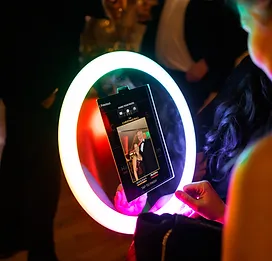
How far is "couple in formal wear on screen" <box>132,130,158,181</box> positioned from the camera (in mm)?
610

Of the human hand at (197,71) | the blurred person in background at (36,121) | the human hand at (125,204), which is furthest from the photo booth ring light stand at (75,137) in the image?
the human hand at (197,71)

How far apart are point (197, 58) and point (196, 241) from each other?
895mm

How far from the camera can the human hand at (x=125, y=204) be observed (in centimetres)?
61

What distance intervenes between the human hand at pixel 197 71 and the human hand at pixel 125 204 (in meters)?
0.70

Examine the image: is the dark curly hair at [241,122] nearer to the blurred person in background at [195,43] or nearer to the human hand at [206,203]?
the human hand at [206,203]

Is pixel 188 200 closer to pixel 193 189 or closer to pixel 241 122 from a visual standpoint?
pixel 193 189

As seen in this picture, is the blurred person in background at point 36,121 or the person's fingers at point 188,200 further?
the blurred person in background at point 36,121

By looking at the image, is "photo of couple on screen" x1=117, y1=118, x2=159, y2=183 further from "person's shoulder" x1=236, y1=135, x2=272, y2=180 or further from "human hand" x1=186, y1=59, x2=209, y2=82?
"human hand" x1=186, y1=59, x2=209, y2=82

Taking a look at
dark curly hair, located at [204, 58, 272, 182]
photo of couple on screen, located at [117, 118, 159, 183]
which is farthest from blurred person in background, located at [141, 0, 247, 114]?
photo of couple on screen, located at [117, 118, 159, 183]

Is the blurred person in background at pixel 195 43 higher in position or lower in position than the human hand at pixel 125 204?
higher

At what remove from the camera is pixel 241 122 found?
2.40ft

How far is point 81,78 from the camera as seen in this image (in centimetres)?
56

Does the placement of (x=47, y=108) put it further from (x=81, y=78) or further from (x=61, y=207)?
(x=81, y=78)

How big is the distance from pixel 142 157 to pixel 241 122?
0.23m
